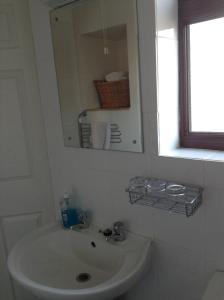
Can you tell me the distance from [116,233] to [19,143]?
32.3 inches

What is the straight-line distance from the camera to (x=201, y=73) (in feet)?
4.16

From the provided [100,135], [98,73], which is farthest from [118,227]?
[98,73]

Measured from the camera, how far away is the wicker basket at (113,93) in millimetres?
1277

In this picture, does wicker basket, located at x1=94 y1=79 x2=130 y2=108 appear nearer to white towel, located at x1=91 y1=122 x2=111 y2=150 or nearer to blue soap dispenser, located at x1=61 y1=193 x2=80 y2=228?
white towel, located at x1=91 y1=122 x2=111 y2=150

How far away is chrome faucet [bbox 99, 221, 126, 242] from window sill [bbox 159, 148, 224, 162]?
0.44 metres

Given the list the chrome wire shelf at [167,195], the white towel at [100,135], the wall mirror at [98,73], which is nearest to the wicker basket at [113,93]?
the wall mirror at [98,73]

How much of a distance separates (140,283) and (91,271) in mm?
275

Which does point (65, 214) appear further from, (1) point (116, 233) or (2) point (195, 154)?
(2) point (195, 154)

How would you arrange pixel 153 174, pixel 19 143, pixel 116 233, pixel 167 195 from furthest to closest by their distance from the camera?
1. pixel 19 143
2. pixel 116 233
3. pixel 153 174
4. pixel 167 195

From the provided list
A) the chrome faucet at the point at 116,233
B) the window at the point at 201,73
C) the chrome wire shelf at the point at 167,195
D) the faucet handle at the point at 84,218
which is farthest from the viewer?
the faucet handle at the point at 84,218

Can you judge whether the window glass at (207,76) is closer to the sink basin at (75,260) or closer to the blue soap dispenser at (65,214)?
the sink basin at (75,260)

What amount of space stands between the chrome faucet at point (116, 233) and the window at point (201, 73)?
52 cm

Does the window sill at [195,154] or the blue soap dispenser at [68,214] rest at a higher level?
the window sill at [195,154]

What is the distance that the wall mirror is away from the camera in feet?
4.03
